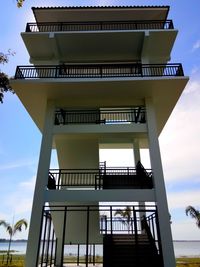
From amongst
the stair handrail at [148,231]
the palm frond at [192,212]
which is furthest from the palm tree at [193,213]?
the stair handrail at [148,231]

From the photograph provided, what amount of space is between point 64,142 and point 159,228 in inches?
254

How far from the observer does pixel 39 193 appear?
10.0 metres

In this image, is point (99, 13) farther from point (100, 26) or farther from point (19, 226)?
point (19, 226)

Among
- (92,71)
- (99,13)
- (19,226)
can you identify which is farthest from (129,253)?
(19,226)

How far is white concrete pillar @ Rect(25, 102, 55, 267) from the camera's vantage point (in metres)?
9.04

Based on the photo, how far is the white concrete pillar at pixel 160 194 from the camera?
892 centimetres

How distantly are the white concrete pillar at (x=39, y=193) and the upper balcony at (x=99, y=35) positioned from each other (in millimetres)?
3923

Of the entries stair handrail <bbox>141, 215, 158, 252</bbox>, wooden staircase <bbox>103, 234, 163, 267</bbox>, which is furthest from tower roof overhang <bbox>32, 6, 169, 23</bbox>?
wooden staircase <bbox>103, 234, 163, 267</bbox>

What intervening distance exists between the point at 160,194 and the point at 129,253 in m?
2.70

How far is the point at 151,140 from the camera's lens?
1102 cm

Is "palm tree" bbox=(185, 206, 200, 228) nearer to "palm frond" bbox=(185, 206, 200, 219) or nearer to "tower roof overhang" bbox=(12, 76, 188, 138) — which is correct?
"palm frond" bbox=(185, 206, 200, 219)

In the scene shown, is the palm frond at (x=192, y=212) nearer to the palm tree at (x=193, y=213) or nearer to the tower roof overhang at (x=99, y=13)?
the palm tree at (x=193, y=213)

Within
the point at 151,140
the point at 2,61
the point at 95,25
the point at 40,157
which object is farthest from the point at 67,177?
the point at 95,25

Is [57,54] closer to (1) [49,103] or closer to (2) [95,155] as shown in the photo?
(1) [49,103]
